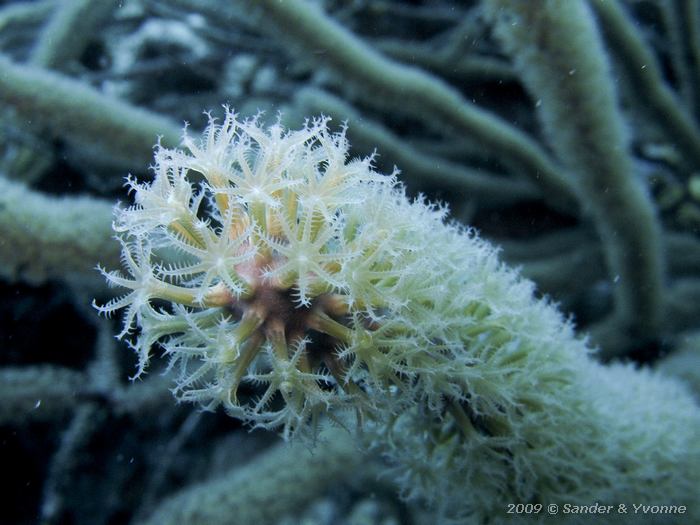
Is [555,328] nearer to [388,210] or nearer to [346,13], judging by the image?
[388,210]

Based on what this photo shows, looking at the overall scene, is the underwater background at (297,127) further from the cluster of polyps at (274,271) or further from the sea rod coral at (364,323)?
Result: the cluster of polyps at (274,271)

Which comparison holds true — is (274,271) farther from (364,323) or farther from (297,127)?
(297,127)

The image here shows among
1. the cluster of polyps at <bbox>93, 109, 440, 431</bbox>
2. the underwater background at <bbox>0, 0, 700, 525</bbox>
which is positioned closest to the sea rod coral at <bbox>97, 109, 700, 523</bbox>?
the cluster of polyps at <bbox>93, 109, 440, 431</bbox>

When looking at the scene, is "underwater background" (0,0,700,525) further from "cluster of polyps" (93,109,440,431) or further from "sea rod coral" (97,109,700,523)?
"cluster of polyps" (93,109,440,431)

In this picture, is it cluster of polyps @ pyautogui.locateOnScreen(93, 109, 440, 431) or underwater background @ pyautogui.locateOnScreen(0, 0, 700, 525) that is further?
underwater background @ pyautogui.locateOnScreen(0, 0, 700, 525)

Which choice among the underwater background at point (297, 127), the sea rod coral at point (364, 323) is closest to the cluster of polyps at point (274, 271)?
the sea rod coral at point (364, 323)

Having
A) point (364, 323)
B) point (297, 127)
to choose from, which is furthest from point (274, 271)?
point (297, 127)

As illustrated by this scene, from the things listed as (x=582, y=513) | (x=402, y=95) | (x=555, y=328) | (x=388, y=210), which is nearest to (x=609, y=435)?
(x=582, y=513)
